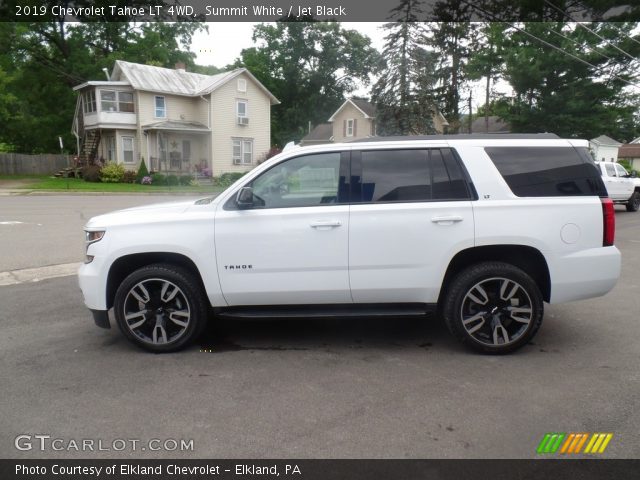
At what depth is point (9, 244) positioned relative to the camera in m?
10.2

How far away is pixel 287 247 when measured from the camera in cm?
437

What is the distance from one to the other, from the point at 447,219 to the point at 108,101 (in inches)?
1409

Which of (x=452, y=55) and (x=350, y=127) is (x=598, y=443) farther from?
(x=452, y=55)

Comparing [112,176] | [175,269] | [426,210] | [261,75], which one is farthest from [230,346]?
[261,75]

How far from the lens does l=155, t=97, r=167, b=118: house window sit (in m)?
35.5

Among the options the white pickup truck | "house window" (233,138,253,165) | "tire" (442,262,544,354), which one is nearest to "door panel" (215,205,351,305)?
"tire" (442,262,544,354)

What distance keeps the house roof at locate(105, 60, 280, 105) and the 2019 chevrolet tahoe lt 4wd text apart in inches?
1301

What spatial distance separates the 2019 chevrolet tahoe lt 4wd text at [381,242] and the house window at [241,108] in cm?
3460

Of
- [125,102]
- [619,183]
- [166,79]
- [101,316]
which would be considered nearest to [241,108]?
[166,79]

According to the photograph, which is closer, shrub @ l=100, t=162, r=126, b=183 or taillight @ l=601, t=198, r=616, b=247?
taillight @ l=601, t=198, r=616, b=247

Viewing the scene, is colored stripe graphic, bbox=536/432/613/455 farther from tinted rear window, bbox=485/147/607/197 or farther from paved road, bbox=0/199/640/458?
tinted rear window, bbox=485/147/607/197

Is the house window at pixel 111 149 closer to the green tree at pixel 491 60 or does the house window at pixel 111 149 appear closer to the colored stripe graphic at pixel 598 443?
the green tree at pixel 491 60

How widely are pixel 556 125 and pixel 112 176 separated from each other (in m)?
28.9

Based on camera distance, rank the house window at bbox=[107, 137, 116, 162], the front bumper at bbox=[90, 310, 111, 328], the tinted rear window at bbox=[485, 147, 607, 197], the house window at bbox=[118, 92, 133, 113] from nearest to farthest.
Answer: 1. the tinted rear window at bbox=[485, 147, 607, 197]
2. the front bumper at bbox=[90, 310, 111, 328]
3. the house window at bbox=[118, 92, 133, 113]
4. the house window at bbox=[107, 137, 116, 162]
